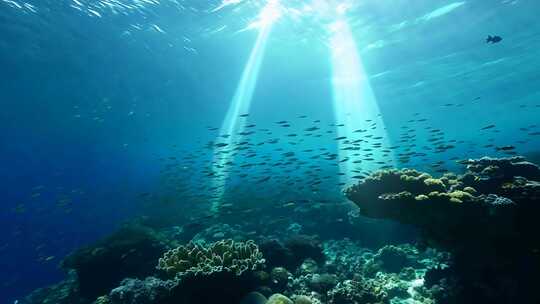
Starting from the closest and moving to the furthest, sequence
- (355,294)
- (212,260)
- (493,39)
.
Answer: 1. (212,260)
2. (355,294)
3. (493,39)

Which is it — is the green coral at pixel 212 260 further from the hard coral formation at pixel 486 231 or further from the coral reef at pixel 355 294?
the hard coral formation at pixel 486 231

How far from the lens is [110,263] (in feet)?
44.1

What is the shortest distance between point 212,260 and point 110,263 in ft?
21.6

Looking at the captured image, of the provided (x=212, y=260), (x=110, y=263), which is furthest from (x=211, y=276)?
(x=110, y=263)

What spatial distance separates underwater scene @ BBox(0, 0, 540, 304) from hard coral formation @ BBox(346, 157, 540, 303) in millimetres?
33

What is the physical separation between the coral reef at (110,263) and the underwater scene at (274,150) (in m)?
0.05

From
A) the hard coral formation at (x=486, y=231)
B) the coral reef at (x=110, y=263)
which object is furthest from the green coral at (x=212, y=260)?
the coral reef at (x=110, y=263)

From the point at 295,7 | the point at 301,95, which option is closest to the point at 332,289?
the point at 295,7

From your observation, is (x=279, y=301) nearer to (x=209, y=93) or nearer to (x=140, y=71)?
(x=140, y=71)

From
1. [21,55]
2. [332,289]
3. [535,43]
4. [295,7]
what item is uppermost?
[535,43]

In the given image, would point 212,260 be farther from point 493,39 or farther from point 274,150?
point 274,150

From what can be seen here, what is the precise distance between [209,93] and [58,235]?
60.3 ft

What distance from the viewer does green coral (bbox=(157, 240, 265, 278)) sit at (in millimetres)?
8570

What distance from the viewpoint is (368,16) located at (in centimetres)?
2266
